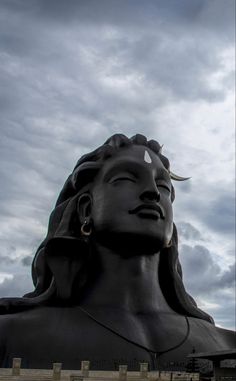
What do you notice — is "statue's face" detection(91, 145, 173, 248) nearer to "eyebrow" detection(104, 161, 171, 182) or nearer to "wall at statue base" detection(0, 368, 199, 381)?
"eyebrow" detection(104, 161, 171, 182)

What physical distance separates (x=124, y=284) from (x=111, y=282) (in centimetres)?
35

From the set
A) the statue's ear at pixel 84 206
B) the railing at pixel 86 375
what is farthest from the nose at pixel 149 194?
the railing at pixel 86 375

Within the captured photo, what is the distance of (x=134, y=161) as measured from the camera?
1681 centimetres

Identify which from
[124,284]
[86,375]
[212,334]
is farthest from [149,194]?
→ [86,375]

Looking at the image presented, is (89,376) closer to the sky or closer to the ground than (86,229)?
closer to the ground

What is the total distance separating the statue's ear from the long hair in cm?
14

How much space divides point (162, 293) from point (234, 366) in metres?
4.22

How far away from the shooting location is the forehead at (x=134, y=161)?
660 inches

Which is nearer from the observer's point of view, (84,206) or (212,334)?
(212,334)

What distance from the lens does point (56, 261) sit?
16.4 meters

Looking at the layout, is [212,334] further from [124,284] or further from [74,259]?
[74,259]

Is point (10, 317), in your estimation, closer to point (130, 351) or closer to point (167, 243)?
point (130, 351)

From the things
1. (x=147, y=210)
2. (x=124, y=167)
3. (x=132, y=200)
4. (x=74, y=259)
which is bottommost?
(x=74, y=259)

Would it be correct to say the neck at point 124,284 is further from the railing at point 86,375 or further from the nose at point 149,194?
the railing at point 86,375
